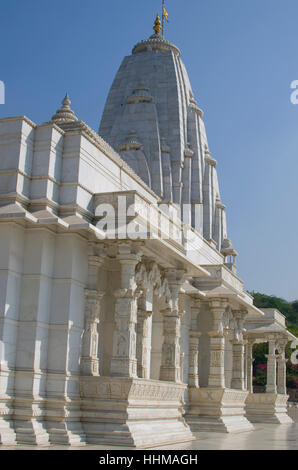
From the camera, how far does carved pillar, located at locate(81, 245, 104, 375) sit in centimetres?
1505

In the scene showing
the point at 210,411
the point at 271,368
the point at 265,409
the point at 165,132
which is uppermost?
the point at 165,132

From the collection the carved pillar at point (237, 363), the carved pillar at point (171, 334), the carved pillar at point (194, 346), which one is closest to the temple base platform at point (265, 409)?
the carved pillar at point (237, 363)

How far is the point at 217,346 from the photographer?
75.0ft

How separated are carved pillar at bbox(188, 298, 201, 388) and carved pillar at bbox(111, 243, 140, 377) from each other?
8733 millimetres

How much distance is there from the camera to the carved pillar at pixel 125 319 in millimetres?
14734

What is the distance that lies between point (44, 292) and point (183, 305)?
914 cm

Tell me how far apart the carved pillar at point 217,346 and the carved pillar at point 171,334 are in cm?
511

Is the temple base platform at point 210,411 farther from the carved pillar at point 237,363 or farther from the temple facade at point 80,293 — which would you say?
the temple facade at point 80,293

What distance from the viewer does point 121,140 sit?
35.8 meters

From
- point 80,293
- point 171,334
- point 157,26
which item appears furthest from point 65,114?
point 157,26

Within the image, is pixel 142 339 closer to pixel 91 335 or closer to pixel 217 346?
pixel 91 335

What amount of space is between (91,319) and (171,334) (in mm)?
3487
